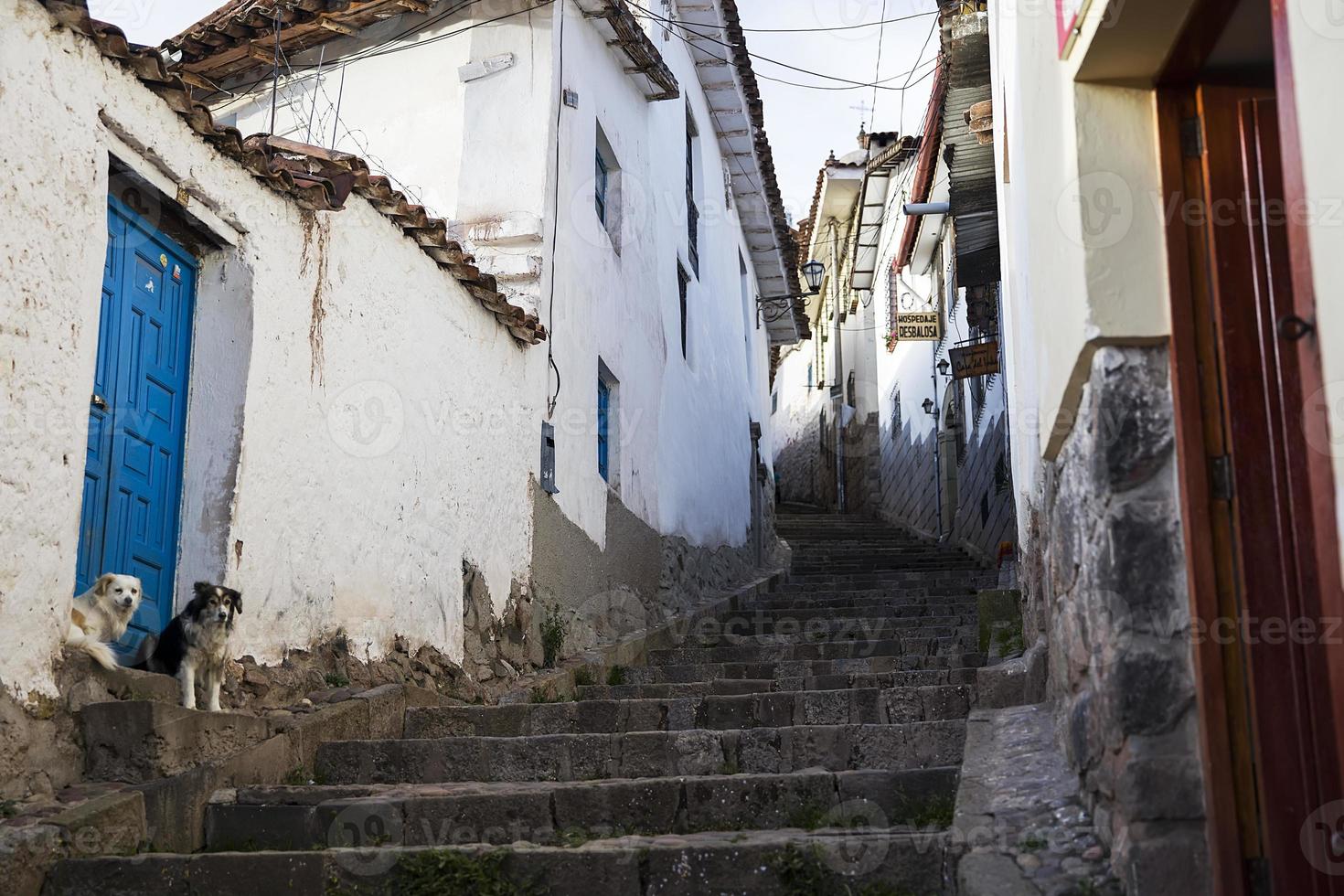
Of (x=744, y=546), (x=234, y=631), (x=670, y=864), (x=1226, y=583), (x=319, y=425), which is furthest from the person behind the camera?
(x=744, y=546)

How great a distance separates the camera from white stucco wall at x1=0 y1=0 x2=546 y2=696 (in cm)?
430

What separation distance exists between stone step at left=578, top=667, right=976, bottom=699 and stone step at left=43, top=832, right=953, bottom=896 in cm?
254

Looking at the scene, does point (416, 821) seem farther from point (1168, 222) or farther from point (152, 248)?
point (1168, 222)

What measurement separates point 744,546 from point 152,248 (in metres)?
11.4

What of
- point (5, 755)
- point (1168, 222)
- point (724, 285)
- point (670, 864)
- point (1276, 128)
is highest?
point (724, 285)

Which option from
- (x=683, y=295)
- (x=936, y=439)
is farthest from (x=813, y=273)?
(x=683, y=295)

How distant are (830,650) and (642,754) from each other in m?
3.34

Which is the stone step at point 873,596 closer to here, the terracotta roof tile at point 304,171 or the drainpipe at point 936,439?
the terracotta roof tile at point 304,171

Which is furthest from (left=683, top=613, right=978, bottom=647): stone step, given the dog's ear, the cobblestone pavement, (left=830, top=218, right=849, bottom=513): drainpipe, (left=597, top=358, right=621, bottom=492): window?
(left=830, top=218, right=849, bottom=513): drainpipe

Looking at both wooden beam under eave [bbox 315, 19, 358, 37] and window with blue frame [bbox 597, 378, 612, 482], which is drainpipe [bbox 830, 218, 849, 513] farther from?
wooden beam under eave [bbox 315, 19, 358, 37]

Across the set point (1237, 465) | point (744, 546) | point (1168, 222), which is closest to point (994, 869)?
point (1237, 465)

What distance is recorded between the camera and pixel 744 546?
16.2m

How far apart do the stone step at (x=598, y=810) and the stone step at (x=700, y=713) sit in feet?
4.26

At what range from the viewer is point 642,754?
208 inches
